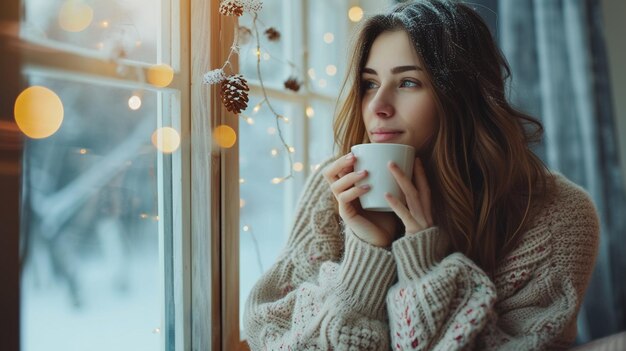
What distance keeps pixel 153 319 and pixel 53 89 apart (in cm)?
45

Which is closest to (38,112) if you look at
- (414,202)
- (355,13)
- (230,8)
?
(230,8)

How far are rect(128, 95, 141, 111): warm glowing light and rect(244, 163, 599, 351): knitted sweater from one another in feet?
1.36

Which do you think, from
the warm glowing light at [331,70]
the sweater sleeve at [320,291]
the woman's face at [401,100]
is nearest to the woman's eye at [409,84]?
the woman's face at [401,100]

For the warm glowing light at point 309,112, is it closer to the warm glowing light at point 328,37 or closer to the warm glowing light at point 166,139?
the warm glowing light at point 328,37

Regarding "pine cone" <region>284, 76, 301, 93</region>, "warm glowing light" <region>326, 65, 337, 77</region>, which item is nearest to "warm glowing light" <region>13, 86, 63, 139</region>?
"pine cone" <region>284, 76, 301, 93</region>

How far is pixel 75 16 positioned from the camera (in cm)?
79

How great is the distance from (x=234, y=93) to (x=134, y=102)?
0.58ft

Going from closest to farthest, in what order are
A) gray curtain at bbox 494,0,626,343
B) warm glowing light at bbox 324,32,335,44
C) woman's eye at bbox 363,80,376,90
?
woman's eye at bbox 363,80,376,90 < warm glowing light at bbox 324,32,335,44 < gray curtain at bbox 494,0,626,343

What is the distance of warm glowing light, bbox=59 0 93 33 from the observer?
2.52 ft

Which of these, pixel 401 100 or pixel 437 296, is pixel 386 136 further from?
pixel 437 296

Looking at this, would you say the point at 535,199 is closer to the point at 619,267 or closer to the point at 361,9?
the point at 361,9

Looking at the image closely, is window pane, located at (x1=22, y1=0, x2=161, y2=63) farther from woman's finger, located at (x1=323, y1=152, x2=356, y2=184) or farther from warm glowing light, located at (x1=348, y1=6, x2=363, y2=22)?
warm glowing light, located at (x1=348, y1=6, x2=363, y2=22)

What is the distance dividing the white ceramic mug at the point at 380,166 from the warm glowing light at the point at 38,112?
1.54ft

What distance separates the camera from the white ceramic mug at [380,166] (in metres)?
0.83
